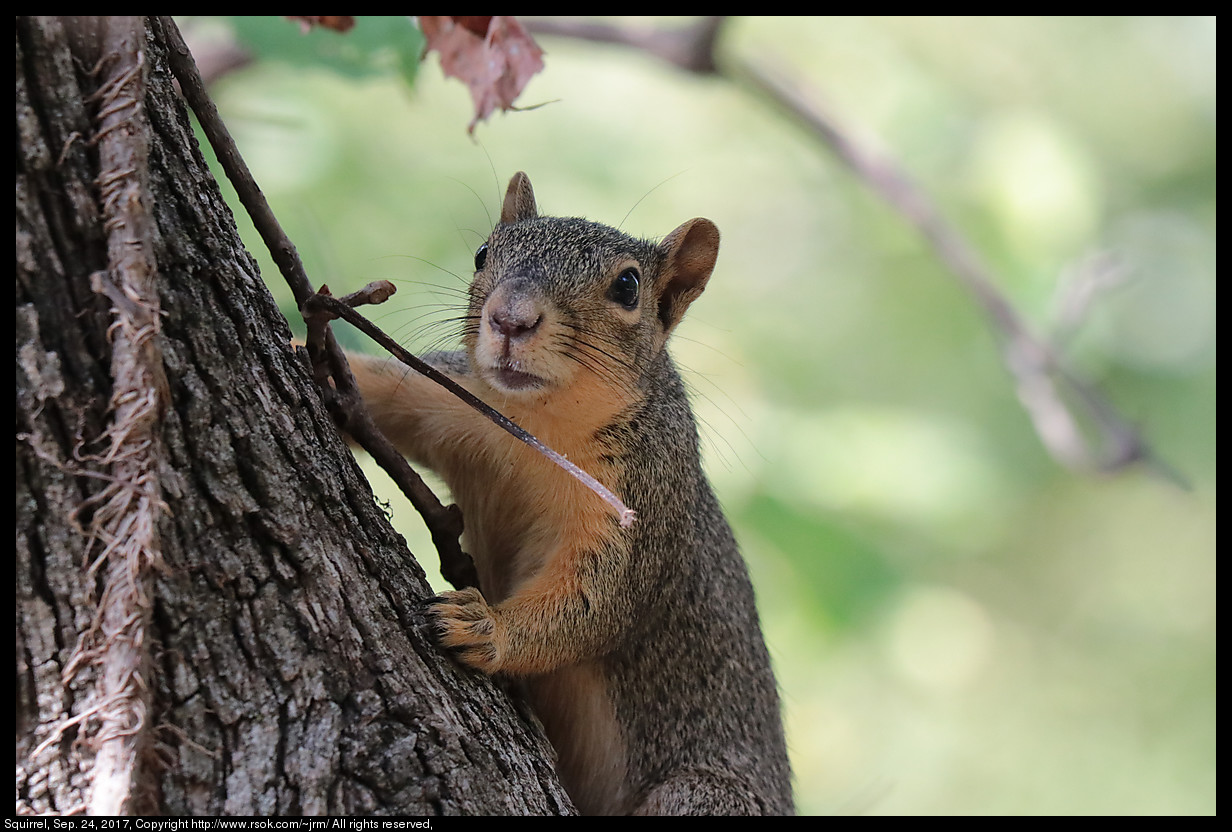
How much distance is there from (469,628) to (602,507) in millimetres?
608

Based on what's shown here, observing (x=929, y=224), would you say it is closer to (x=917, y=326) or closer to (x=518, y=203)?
(x=518, y=203)

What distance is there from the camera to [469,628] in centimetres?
215

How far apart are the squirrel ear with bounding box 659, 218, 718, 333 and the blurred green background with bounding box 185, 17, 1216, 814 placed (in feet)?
3.49

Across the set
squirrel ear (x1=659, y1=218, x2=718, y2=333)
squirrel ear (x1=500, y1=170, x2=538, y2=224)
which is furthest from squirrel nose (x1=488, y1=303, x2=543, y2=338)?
squirrel ear (x1=500, y1=170, x2=538, y2=224)

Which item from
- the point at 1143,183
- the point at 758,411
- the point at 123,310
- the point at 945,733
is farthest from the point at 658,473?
the point at 1143,183

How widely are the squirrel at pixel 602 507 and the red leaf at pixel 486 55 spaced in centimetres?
47

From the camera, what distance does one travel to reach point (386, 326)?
401 cm

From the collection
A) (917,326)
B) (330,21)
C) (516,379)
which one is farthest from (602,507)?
(917,326)

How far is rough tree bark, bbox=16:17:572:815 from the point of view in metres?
1.56

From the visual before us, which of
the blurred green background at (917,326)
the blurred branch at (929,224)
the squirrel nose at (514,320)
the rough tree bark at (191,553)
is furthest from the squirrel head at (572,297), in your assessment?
the blurred branch at (929,224)

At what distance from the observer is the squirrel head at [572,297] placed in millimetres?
2514

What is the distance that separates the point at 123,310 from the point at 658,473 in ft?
5.07

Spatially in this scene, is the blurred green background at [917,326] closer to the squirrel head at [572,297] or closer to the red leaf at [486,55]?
the squirrel head at [572,297]

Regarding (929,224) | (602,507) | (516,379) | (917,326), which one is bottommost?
(917,326)
